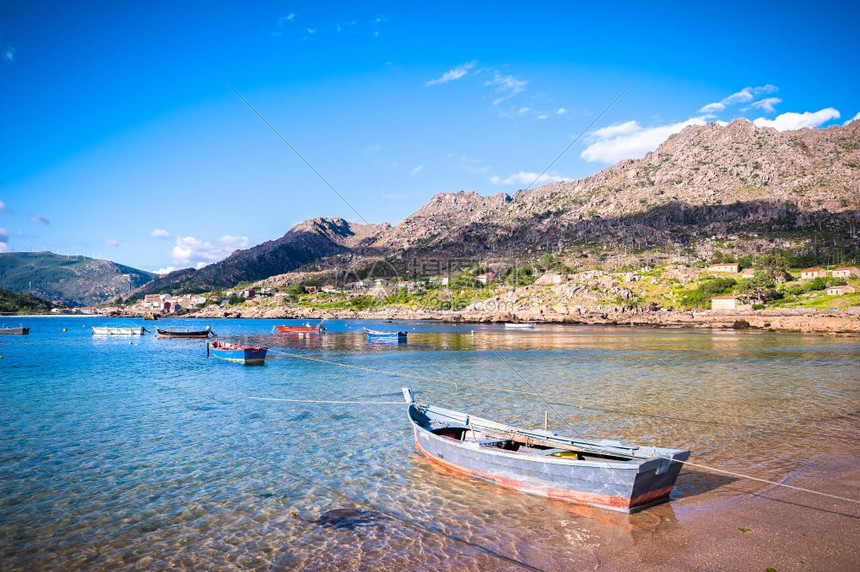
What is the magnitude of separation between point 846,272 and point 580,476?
481 ft

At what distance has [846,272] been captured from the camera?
4751 inches

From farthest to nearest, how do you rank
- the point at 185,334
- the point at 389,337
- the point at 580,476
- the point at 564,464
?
the point at 185,334
the point at 389,337
the point at 564,464
the point at 580,476

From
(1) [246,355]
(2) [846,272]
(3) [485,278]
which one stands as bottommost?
(1) [246,355]

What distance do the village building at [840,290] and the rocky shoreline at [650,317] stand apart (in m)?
15.2

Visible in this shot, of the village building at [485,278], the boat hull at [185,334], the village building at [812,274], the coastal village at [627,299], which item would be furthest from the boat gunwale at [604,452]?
the village building at [485,278]

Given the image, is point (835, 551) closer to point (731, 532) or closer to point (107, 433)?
point (731, 532)

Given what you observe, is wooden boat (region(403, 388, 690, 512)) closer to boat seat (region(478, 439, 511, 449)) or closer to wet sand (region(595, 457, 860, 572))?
boat seat (region(478, 439, 511, 449))

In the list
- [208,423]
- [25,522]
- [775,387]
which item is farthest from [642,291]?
[25,522]

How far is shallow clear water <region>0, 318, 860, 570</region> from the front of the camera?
1101 centimetres

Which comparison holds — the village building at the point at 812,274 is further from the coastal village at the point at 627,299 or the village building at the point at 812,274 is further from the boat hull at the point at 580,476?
the boat hull at the point at 580,476

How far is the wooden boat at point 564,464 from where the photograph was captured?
1199 centimetres

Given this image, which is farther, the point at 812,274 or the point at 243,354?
the point at 812,274

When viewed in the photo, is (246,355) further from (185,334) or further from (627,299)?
(627,299)

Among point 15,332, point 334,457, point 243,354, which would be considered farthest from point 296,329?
point 334,457
